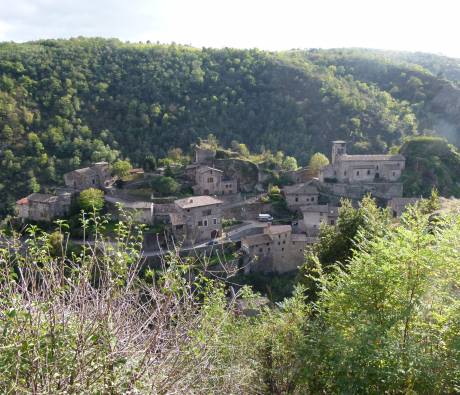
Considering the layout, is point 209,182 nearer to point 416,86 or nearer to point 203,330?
point 203,330

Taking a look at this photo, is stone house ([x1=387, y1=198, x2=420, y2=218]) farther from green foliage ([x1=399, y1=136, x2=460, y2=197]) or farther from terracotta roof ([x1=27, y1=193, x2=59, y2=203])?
terracotta roof ([x1=27, y1=193, x2=59, y2=203])

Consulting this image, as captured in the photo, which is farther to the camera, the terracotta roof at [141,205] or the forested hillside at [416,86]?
the forested hillside at [416,86]

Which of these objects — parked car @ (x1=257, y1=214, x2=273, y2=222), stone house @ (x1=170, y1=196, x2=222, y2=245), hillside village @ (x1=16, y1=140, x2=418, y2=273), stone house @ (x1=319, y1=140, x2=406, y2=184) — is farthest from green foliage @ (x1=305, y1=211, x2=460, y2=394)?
stone house @ (x1=319, y1=140, x2=406, y2=184)

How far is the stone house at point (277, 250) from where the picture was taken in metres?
34.5

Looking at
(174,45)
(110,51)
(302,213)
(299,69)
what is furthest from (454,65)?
(302,213)

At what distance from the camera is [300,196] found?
42188 mm

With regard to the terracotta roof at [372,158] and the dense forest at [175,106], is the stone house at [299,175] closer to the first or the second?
the terracotta roof at [372,158]

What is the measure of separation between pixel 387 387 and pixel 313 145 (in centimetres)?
6373

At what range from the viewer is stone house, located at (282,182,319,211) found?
42.1 meters

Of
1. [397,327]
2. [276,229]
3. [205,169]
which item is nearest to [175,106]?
[205,169]

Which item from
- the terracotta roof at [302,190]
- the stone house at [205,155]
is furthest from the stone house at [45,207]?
the terracotta roof at [302,190]

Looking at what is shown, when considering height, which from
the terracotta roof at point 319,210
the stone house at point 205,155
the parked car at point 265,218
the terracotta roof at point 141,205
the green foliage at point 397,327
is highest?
the green foliage at point 397,327

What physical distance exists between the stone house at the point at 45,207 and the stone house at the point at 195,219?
10365 millimetres

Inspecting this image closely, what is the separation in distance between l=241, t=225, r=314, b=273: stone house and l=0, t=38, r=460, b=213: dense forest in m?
29.7
